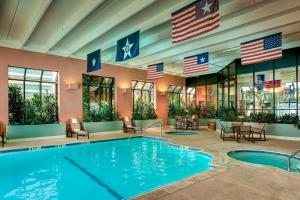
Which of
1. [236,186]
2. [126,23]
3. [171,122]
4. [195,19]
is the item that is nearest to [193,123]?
[171,122]

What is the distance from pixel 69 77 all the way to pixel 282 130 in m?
10.9

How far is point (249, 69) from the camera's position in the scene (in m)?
12.4

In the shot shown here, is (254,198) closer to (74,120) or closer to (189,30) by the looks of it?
(189,30)

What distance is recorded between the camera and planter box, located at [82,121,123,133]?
11828 mm

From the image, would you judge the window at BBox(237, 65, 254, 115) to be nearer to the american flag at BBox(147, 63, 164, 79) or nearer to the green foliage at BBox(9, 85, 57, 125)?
the american flag at BBox(147, 63, 164, 79)

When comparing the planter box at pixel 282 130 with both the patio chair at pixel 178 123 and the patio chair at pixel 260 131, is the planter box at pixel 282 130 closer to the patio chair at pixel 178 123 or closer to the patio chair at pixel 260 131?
the patio chair at pixel 260 131

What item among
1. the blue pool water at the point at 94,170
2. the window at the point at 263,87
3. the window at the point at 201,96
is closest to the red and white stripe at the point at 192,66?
the blue pool water at the point at 94,170

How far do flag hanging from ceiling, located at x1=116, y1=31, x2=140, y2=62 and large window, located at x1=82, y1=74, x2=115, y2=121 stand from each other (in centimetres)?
585

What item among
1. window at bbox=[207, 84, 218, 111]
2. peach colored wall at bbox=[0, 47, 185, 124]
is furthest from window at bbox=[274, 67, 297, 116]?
peach colored wall at bbox=[0, 47, 185, 124]

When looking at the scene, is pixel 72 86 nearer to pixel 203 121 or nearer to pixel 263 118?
pixel 263 118

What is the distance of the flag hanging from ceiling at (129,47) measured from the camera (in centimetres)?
682

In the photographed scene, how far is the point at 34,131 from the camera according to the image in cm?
998

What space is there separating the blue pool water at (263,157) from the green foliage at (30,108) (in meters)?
8.60

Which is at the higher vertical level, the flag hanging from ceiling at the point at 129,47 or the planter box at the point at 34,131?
the flag hanging from ceiling at the point at 129,47
